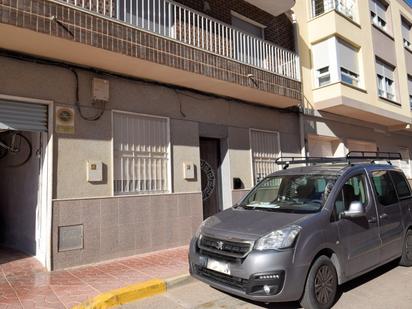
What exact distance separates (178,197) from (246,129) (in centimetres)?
299

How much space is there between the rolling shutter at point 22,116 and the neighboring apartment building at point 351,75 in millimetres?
8099

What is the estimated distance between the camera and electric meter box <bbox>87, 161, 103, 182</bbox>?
6516 millimetres

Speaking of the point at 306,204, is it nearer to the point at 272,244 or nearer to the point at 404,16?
the point at 272,244

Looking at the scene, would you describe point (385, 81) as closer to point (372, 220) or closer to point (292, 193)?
point (372, 220)

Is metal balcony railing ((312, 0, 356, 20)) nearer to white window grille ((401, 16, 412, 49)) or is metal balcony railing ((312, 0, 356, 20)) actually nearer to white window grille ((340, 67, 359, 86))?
white window grille ((340, 67, 359, 86))

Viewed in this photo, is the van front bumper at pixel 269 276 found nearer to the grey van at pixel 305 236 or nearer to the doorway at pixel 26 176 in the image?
the grey van at pixel 305 236

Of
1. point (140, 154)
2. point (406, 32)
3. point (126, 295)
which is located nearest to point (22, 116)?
point (140, 154)

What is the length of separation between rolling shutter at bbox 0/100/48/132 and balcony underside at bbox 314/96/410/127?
28.5 feet

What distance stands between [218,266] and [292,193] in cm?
169

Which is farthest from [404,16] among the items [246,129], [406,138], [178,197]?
[178,197]

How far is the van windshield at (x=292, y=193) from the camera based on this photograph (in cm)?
485

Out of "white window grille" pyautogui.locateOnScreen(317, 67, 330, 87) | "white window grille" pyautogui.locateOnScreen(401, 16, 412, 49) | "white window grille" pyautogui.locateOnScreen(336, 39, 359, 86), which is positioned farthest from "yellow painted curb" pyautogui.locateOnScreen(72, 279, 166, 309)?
"white window grille" pyautogui.locateOnScreen(401, 16, 412, 49)

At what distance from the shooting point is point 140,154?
753 cm

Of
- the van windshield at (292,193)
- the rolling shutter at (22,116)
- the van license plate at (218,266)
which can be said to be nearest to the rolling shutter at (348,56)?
the van windshield at (292,193)
